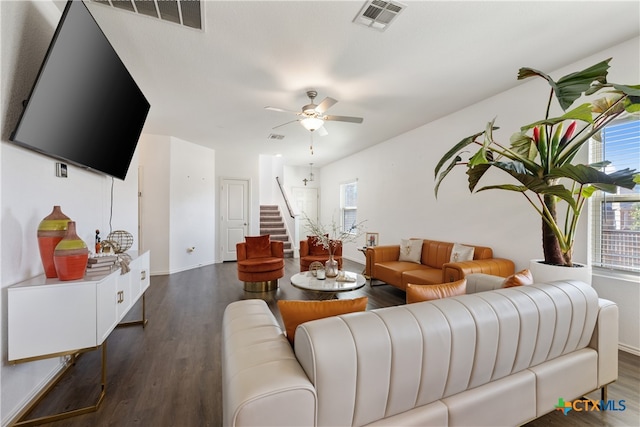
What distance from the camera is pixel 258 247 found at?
4559 mm

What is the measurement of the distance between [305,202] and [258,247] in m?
4.83

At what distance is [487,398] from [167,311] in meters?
3.49

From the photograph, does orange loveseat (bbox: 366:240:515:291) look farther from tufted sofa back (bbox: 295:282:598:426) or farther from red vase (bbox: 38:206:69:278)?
red vase (bbox: 38:206:69:278)

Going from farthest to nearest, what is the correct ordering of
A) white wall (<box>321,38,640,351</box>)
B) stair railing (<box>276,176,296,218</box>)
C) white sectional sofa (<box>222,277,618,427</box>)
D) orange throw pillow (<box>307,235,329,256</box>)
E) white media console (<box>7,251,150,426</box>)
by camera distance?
stair railing (<box>276,176,296,218</box>) → orange throw pillow (<box>307,235,329,256</box>) → white wall (<box>321,38,640,351</box>) → white media console (<box>7,251,150,426</box>) → white sectional sofa (<box>222,277,618,427</box>)

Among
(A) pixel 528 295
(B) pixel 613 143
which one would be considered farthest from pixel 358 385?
(B) pixel 613 143

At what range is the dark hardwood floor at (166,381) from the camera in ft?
5.33

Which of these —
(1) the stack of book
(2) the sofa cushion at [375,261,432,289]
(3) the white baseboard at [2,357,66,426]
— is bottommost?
(3) the white baseboard at [2,357,66,426]

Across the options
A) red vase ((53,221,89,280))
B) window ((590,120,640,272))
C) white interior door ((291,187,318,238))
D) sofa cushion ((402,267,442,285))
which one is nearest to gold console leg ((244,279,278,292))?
sofa cushion ((402,267,442,285))

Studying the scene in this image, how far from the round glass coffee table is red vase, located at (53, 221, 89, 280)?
1.96m

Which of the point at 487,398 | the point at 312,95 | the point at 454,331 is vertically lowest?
the point at 487,398

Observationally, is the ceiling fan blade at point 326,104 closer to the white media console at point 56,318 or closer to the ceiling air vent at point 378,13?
the ceiling air vent at point 378,13

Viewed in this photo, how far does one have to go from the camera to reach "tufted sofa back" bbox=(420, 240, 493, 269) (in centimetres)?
352

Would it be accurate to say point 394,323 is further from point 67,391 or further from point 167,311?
point 167,311

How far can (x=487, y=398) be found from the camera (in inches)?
49.8
